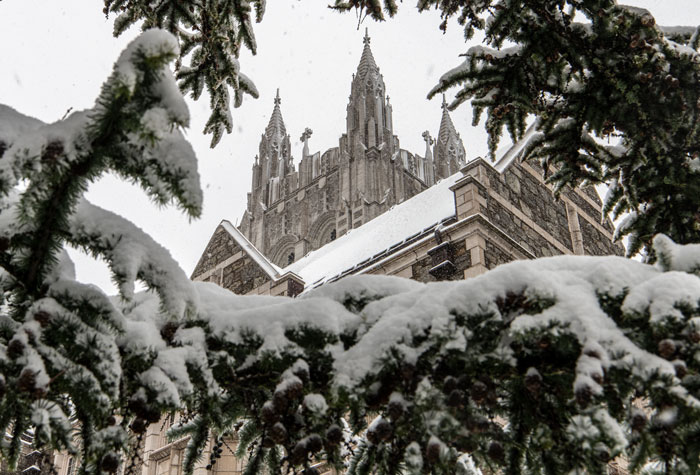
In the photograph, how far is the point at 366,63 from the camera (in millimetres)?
58875

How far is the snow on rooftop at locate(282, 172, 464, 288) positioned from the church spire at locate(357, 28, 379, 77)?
41.0 meters

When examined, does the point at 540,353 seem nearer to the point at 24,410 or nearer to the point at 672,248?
the point at 672,248

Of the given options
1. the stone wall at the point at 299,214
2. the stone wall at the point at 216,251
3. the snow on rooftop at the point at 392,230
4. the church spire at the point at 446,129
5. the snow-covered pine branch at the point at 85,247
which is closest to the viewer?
the snow-covered pine branch at the point at 85,247

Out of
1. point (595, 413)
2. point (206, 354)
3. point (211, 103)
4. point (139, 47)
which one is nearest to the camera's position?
point (139, 47)

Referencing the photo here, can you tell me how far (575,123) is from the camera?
17.6 feet

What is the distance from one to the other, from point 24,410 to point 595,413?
6.40 feet

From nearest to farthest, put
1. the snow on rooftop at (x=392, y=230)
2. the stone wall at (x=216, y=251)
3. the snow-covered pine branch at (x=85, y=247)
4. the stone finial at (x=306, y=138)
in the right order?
the snow-covered pine branch at (x=85, y=247) < the snow on rooftop at (x=392, y=230) < the stone wall at (x=216, y=251) < the stone finial at (x=306, y=138)

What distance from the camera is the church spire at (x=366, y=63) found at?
191ft

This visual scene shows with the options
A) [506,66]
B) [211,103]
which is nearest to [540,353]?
[506,66]

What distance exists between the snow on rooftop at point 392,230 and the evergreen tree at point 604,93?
6.71 metres

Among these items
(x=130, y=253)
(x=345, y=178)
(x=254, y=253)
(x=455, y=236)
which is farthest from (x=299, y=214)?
(x=130, y=253)

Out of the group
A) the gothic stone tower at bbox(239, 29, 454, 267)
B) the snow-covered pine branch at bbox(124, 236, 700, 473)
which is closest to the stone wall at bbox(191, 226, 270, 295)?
the snow-covered pine branch at bbox(124, 236, 700, 473)

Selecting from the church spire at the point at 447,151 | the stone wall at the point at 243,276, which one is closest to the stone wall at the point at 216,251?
the stone wall at the point at 243,276

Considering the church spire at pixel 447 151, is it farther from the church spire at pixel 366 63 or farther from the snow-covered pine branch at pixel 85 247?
the snow-covered pine branch at pixel 85 247
